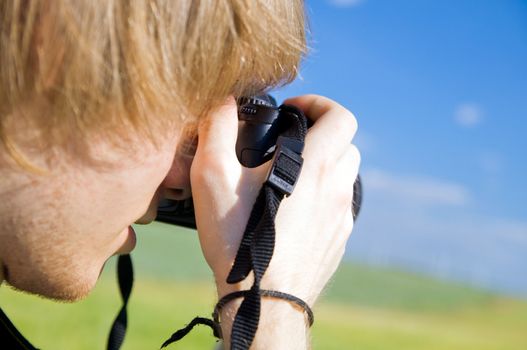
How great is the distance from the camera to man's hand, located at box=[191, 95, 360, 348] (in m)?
1.15

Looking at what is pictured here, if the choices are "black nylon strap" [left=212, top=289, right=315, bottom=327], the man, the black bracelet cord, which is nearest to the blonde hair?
the man

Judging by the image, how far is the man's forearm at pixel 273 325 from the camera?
45.4 inches

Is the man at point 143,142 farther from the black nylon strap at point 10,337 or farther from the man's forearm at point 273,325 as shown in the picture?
the black nylon strap at point 10,337

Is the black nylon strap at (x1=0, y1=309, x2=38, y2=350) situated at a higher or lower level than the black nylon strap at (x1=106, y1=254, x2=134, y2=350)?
higher

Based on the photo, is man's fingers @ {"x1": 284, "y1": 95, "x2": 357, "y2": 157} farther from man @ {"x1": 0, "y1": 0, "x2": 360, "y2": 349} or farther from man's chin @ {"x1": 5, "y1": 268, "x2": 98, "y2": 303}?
man's chin @ {"x1": 5, "y1": 268, "x2": 98, "y2": 303}

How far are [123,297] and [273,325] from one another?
524mm

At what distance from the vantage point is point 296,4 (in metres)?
1.18

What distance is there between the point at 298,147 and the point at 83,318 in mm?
4151

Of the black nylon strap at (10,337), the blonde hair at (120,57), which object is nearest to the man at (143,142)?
the blonde hair at (120,57)

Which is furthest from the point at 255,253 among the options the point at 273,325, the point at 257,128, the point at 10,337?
the point at 10,337

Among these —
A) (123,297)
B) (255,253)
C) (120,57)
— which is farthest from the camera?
(123,297)

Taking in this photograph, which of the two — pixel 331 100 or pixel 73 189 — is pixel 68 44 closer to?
pixel 73 189

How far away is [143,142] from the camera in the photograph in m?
1.04

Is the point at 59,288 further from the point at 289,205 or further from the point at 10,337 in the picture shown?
the point at 289,205
